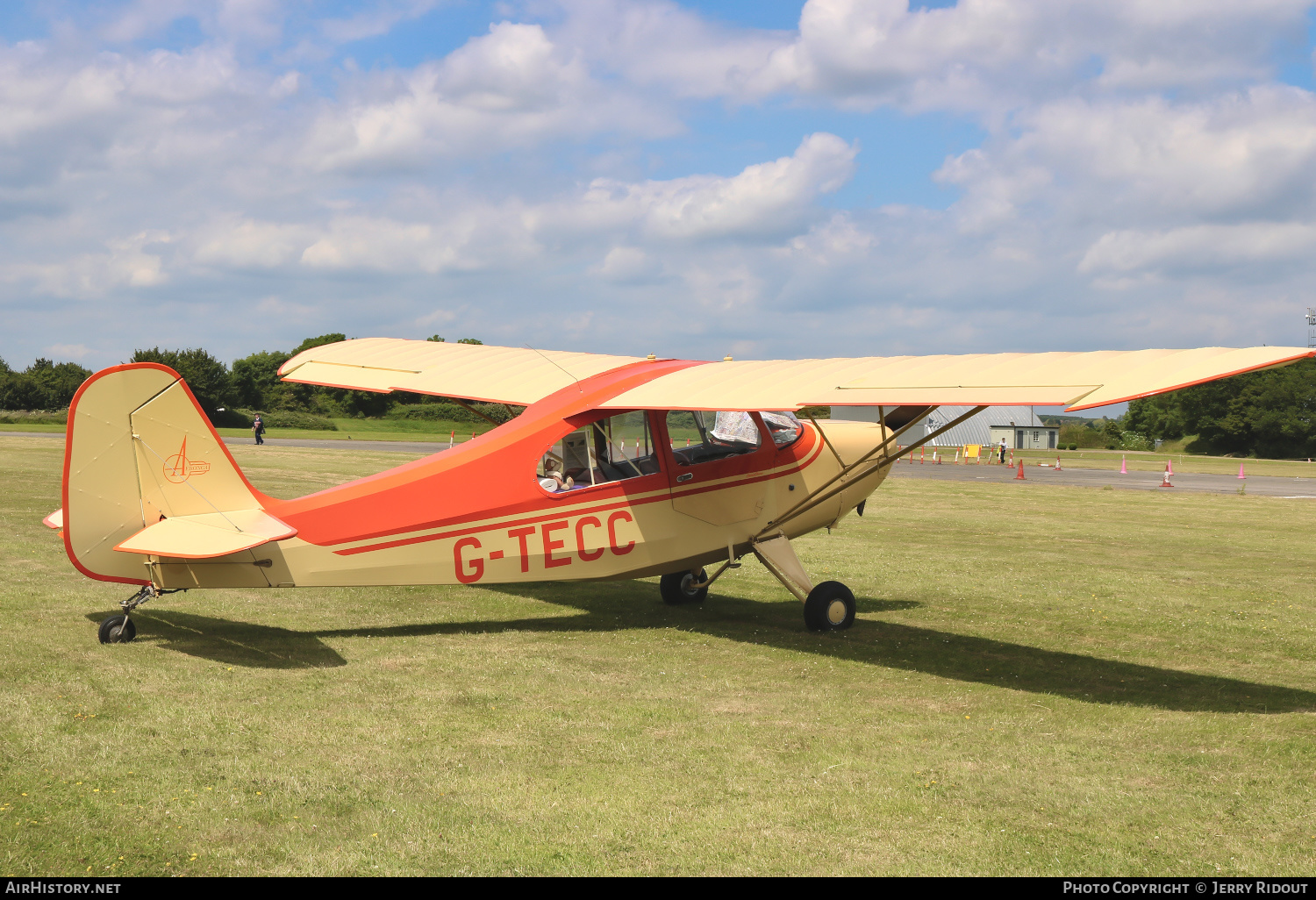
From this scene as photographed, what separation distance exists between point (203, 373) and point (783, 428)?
65.4 m

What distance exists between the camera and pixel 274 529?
23.3 feet

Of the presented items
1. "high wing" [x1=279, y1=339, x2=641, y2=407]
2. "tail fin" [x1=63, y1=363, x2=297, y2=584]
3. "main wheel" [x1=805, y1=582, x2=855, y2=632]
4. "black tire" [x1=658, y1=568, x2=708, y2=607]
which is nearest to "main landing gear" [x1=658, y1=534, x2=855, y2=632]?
"main wheel" [x1=805, y1=582, x2=855, y2=632]

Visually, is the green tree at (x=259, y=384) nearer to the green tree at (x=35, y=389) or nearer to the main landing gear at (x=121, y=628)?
the green tree at (x=35, y=389)

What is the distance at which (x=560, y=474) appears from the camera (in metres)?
8.80

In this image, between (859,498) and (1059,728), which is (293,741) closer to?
(1059,728)

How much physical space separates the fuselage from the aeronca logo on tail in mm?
590

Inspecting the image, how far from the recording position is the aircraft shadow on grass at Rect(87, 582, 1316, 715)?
729cm

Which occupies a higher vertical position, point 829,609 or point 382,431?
point 382,431

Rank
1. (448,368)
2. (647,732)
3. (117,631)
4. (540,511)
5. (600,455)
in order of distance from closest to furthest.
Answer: (647,732) → (117,631) → (540,511) → (600,455) → (448,368)

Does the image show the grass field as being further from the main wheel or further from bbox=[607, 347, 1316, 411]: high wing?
bbox=[607, 347, 1316, 411]: high wing

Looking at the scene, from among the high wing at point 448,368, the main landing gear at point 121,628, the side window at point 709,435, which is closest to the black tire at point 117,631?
the main landing gear at point 121,628

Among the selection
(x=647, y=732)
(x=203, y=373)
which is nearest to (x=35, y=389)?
(x=203, y=373)

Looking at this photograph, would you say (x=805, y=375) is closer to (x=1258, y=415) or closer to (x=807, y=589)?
(x=807, y=589)
